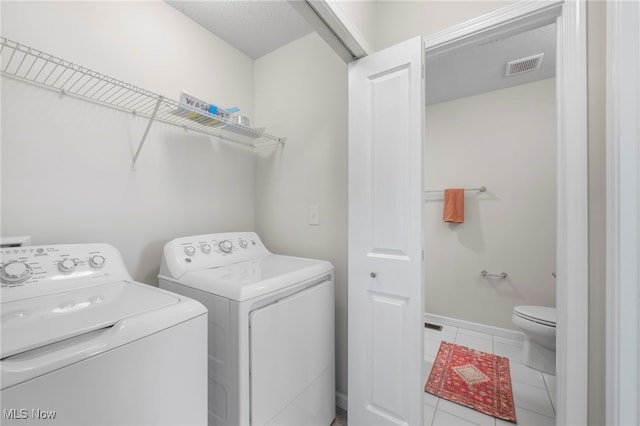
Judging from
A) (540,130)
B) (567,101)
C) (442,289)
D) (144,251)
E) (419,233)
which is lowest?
(442,289)

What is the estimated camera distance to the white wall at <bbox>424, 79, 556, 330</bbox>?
2.38 m

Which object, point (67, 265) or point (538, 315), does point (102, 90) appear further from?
point (538, 315)

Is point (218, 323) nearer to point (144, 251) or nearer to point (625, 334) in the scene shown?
point (144, 251)

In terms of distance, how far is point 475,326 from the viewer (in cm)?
269

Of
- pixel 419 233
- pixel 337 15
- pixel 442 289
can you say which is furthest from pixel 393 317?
pixel 442 289

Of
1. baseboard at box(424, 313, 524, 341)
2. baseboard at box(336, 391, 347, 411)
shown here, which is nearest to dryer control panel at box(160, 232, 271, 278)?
baseboard at box(336, 391, 347, 411)

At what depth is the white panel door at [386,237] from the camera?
1.22m

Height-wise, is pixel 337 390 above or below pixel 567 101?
below

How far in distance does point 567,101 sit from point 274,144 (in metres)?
1.66

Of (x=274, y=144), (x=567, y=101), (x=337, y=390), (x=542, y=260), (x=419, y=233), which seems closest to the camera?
(x=567, y=101)

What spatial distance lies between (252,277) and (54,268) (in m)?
0.73

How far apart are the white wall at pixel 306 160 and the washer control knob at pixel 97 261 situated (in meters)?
1.06

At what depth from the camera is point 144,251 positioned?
55.9 inches

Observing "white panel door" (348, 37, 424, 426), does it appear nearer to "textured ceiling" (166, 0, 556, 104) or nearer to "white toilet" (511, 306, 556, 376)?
"textured ceiling" (166, 0, 556, 104)
